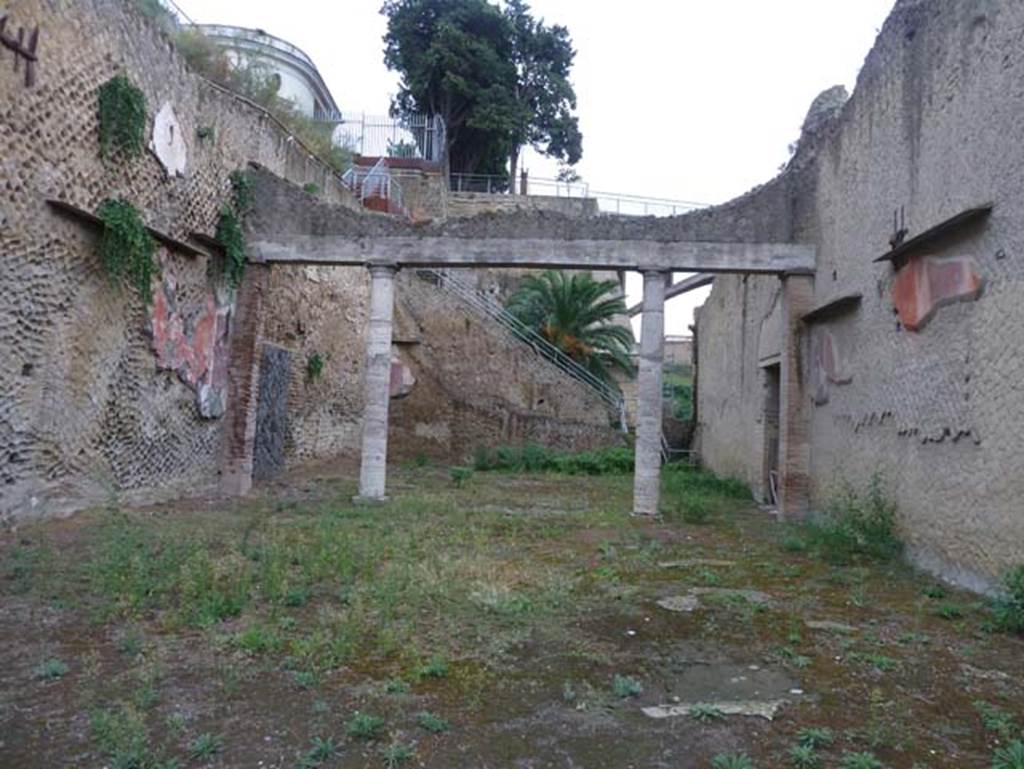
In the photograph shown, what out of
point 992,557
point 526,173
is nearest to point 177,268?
point 992,557

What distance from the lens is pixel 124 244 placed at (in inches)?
361

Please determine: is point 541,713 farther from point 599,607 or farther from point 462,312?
point 462,312

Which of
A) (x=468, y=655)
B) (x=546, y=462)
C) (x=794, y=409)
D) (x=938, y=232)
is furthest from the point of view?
(x=546, y=462)

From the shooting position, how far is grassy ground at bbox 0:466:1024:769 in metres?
3.41

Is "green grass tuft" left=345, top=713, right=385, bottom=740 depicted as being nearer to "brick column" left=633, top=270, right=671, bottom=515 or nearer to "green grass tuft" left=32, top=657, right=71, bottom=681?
"green grass tuft" left=32, top=657, right=71, bottom=681

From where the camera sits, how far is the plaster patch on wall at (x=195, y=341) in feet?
34.4

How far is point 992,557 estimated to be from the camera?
6246mm

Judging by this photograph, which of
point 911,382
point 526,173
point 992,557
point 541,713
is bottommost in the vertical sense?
point 541,713

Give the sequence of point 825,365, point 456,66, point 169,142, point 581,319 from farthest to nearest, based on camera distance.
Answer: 1. point 456,66
2. point 581,319
3. point 825,365
4. point 169,142

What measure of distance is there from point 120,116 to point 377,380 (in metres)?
5.22

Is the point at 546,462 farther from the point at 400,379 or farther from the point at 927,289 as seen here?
the point at 927,289

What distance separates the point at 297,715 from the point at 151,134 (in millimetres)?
8629

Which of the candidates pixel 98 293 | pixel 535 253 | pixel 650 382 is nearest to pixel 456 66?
pixel 535 253

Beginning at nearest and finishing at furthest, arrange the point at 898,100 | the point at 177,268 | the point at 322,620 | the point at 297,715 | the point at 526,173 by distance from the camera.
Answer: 1. the point at 297,715
2. the point at 322,620
3. the point at 898,100
4. the point at 177,268
5. the point at 526,173
